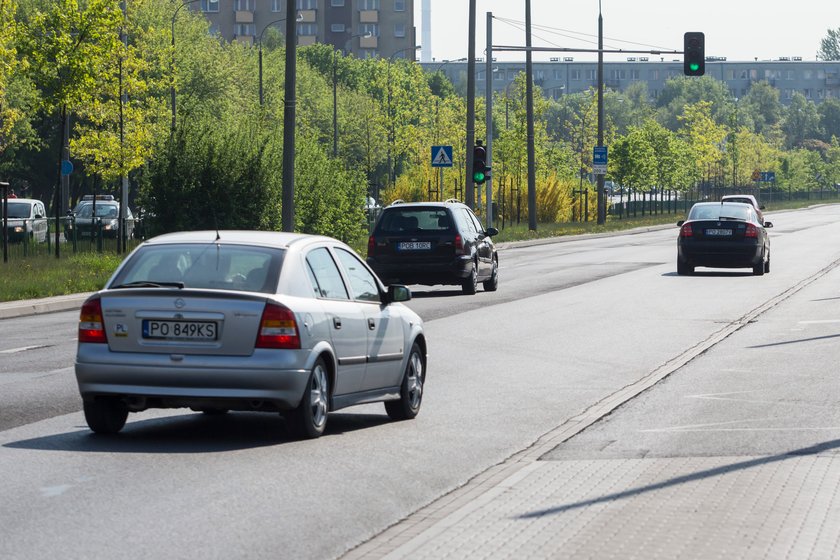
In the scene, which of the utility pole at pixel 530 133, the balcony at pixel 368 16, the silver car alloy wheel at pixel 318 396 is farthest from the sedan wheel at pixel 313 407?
the balcony at pixel 368 16

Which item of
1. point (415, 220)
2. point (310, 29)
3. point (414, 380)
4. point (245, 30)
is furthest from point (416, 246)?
point (245, 30)

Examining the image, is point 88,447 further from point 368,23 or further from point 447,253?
point 368,23

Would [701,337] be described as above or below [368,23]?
below

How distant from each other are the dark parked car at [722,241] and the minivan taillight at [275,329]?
→ 2361 centimetres

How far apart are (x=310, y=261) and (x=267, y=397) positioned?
124 centimetres

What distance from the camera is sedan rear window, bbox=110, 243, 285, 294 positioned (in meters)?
10.8

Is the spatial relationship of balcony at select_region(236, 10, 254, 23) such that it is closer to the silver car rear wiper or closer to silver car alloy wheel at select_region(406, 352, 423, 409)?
silver car alloy wheel at select_region(406, 352, 423, 409)

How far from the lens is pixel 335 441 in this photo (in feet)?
35.9

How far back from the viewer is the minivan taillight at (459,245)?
27.9 m

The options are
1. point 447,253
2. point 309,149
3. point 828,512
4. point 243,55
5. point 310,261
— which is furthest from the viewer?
point 243,55

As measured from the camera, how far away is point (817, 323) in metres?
21.5

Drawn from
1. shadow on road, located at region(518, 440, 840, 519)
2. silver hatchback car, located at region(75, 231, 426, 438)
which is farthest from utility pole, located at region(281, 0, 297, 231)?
shadow on road, located at region(518, 440, 840, 519)

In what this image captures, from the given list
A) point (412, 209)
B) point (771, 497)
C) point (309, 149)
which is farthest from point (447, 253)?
point (771, 497)

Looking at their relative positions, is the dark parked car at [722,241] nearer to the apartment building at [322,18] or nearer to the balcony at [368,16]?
the apartment building at [322,18]
